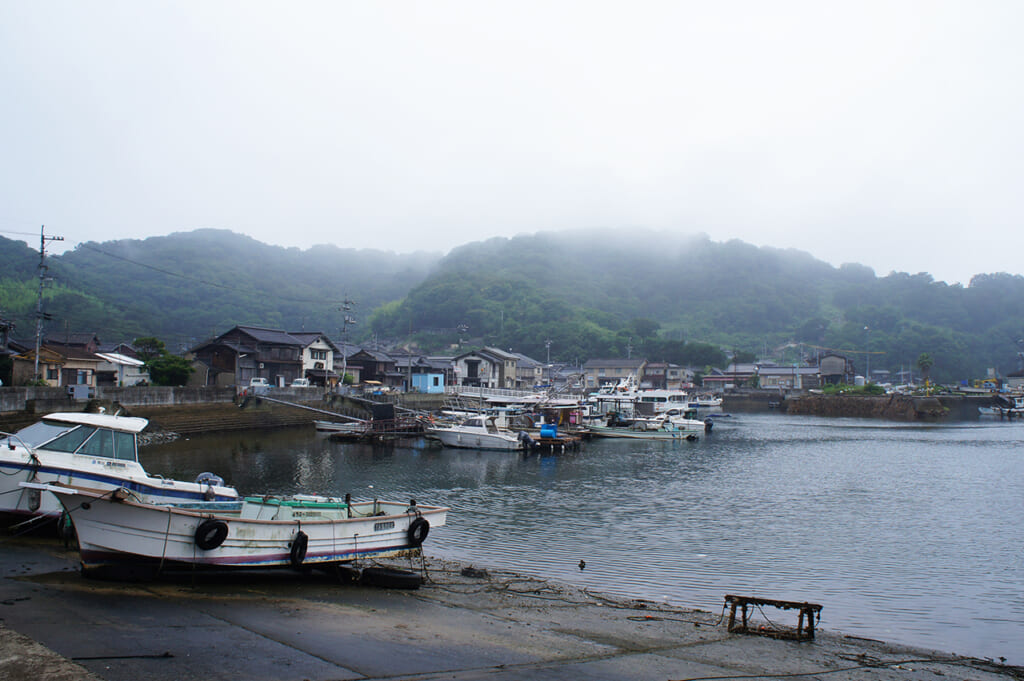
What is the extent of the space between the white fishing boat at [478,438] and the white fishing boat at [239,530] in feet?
74.3

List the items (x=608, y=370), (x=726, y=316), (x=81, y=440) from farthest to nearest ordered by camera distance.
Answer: (x=726, y=316) → (x=608, y=370) → (x=81, y=440)

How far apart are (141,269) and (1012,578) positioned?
14480cm

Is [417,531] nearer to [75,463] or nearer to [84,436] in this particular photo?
[75,463]

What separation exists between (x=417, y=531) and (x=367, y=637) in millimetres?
4370

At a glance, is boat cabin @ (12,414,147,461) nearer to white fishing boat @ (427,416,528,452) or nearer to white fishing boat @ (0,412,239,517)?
white fishing boat @ (0,412,239,517)

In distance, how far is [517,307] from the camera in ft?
462

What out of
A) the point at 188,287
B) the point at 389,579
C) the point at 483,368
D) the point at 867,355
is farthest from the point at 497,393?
the point at 867,355

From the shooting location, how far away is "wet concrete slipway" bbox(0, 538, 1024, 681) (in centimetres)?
725

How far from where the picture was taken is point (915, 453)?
3734cm

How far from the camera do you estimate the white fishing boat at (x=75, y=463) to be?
12.5 meters

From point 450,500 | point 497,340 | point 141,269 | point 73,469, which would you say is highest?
point 141,269

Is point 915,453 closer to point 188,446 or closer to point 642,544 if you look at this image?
point 642,544

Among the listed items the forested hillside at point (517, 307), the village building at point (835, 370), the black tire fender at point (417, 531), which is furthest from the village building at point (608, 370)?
the black tire fender at point (417, 531)

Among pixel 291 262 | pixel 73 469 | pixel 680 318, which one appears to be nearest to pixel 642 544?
pixel 73 469
